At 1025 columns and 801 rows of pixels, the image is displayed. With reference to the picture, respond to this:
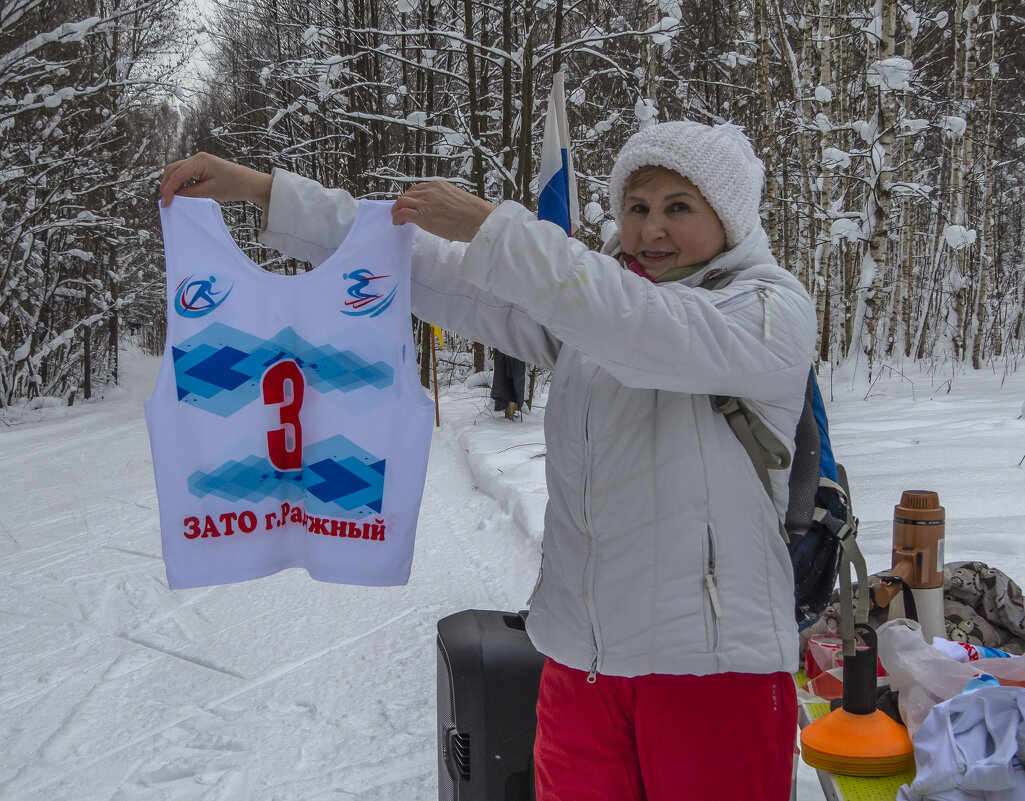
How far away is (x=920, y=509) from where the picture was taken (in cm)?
263

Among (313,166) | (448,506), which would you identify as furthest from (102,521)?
(313,166)

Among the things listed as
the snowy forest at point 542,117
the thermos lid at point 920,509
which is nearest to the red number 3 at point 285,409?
the thermos lid at point 920,509

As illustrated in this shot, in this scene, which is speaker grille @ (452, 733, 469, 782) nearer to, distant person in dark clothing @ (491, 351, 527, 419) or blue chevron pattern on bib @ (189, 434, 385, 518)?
blue chevron pattern on bib @ (189, 434, 385, 518)

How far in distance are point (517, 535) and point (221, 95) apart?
92.9 feet

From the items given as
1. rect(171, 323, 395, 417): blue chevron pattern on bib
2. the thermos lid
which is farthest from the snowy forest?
rect(171, 323, 395, 417): blue chevron pattern on bib

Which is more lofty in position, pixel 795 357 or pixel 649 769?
pixel 795 357

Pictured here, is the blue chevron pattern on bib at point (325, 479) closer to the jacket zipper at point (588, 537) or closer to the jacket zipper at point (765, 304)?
the jacket zipper at point (588, 537)

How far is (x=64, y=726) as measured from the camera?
11.2 ft

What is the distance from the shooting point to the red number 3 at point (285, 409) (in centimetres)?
205

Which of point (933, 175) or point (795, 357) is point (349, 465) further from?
point (933, 175)

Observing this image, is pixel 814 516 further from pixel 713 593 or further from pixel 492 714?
pixel 492 714

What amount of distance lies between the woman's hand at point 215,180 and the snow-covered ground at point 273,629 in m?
2.04

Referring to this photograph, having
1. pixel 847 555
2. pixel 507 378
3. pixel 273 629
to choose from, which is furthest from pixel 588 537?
pixel 507 378

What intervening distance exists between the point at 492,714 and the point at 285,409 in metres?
1.01
